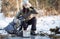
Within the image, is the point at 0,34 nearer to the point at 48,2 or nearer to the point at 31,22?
the point at 31,22

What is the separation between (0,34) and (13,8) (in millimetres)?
515

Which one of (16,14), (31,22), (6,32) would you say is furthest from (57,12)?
(6,32)

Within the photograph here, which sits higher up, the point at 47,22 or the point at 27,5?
the point at 27,5

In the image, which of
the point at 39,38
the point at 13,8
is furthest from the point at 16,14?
the point at 39,38

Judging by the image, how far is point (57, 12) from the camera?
10.6 ft

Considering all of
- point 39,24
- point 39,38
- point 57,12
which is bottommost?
point 39,38

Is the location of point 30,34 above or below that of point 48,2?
below

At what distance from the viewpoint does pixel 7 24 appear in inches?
130

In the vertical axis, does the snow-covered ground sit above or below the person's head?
below

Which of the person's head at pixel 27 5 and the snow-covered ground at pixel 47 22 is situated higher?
the person's head at pixel 27 5

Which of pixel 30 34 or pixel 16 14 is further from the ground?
pixel 16 14

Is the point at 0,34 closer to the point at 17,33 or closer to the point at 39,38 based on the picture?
the point at 17,33

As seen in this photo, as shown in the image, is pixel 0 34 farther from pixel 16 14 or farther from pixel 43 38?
pixel 43 38

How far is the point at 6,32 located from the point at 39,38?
1.94ft
